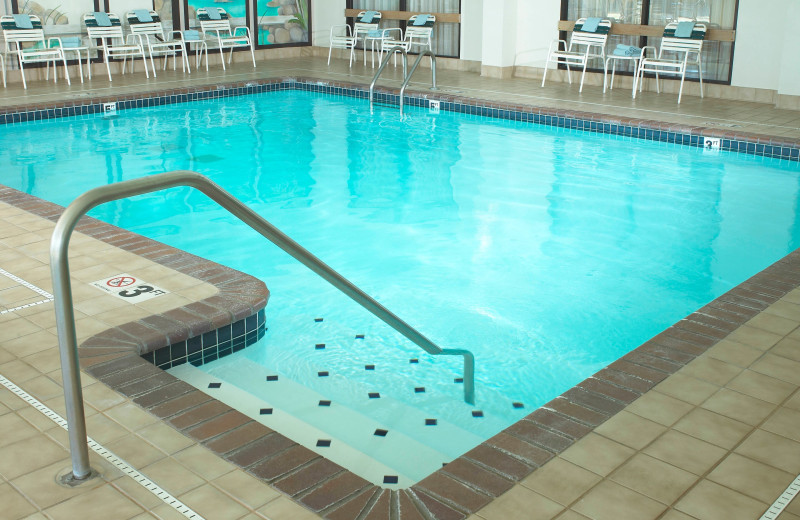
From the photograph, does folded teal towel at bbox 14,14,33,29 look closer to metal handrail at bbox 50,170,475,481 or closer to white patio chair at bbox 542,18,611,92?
white patio chair at bbox 542,18,611,92

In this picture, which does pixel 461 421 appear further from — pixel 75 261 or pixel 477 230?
pixel 477 230

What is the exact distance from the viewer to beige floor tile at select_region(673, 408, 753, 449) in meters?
2.74

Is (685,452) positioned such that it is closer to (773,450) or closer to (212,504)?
(773,450)

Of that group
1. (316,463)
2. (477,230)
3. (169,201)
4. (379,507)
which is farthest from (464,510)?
(169,201)

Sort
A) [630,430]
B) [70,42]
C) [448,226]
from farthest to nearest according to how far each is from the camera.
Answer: [70,42] → [448,226] → [630,430]

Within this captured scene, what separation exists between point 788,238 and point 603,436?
3.82 m

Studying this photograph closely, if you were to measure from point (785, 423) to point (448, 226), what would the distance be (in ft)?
11.7

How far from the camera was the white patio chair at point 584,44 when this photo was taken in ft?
34.1

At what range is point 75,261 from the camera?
431cm

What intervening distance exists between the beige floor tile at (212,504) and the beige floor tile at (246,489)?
0.02m

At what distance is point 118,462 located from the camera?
2549 mm

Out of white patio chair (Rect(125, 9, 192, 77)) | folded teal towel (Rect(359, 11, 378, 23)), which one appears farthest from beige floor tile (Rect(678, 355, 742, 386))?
folded teal towel (Rect(359, 11, 378, 23))

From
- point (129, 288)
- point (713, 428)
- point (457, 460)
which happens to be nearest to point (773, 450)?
point (713, 428)

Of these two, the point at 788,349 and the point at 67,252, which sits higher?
the point at 67,252
